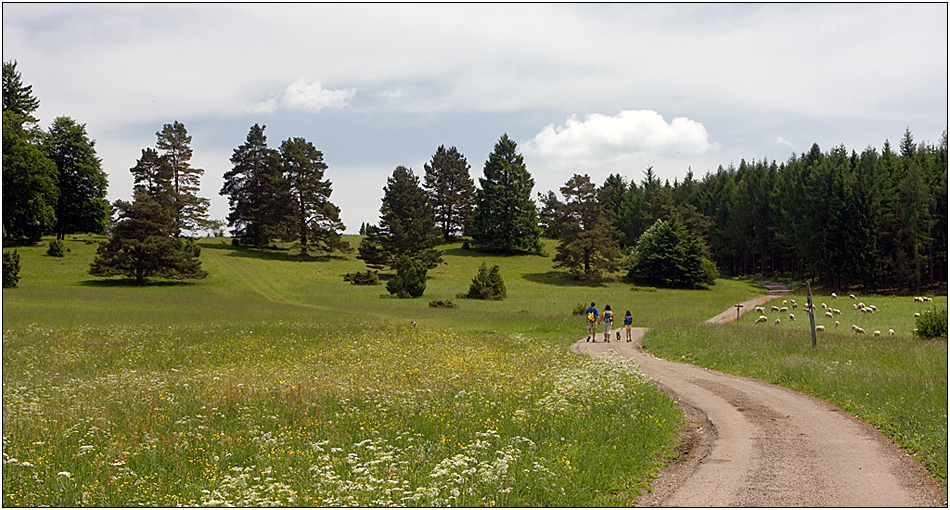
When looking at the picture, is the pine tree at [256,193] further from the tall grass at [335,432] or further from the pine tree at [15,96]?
the tall grass at [335,432]

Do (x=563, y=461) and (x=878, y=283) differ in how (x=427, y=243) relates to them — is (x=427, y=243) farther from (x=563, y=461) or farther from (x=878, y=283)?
(x=563, y=461)

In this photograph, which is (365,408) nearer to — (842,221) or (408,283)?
(408,283)

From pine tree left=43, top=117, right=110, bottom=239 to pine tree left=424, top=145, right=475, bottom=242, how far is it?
55479 millimetres

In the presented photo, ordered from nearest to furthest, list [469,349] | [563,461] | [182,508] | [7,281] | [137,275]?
[182,508]
[563,461]
[469,349]
[7,281]
[137,275]

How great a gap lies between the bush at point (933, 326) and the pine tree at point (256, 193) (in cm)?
7788

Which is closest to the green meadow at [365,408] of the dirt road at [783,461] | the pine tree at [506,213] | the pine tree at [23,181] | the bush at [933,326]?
the dirt road at [783,461]

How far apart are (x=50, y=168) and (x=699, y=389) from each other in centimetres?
8254

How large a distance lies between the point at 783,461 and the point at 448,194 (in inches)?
4473

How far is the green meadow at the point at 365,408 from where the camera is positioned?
9.12 meters

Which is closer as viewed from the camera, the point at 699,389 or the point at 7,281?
the point at 699,389

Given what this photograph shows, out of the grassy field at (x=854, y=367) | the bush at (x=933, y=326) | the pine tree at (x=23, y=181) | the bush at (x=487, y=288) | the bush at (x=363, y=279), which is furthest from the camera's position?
the bush at (x=363, y=279)

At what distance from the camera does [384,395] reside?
1517cm

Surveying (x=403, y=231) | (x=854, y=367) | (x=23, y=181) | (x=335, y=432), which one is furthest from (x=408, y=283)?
(x=335, y=432)

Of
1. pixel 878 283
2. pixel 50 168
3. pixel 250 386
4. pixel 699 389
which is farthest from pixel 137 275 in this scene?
pixel 878 283
